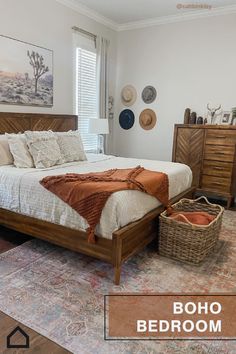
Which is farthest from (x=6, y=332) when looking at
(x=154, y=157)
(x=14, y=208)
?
(x=154, y=157)

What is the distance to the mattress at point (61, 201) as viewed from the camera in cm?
214

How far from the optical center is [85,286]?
7.06ft

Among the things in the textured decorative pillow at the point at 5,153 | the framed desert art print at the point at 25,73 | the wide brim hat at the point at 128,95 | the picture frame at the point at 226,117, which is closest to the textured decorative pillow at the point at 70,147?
the textured decorative pillow at the point at 5,153

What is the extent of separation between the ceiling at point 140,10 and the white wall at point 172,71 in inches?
5.4

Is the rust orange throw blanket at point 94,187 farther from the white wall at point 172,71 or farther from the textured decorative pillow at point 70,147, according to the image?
the white wall at point 172,71

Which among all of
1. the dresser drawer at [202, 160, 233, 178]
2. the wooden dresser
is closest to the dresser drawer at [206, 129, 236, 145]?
the wooden dresser

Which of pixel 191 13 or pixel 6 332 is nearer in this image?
pixel 6 332

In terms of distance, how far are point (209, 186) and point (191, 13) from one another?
2.76 m

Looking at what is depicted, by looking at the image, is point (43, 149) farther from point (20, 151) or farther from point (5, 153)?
point (5, 153)

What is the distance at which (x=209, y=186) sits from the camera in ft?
14.2

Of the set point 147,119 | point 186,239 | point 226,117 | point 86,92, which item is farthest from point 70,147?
point 226,117

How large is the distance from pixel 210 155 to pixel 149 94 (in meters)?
1.65

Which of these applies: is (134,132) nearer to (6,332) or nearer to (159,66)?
(159,66)

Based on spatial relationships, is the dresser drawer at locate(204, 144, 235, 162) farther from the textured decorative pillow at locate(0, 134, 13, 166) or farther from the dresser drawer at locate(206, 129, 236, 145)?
the textured decorative pillow at locate(0, 134, 13, 166)
